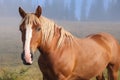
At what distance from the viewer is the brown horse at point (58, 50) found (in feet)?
14.6

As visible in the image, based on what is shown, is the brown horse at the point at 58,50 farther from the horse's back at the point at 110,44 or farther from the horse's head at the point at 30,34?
the horse's back at the point at 110,44

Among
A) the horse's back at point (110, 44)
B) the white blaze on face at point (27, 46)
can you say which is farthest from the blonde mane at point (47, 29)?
the horse's back at point (110, 44)

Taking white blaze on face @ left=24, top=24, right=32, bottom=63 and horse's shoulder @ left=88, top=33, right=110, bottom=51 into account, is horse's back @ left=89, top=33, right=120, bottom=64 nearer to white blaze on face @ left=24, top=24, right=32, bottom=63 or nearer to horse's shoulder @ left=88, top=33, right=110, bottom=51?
horse's shoulder @ left=88, top=33, right=110, bottom=51

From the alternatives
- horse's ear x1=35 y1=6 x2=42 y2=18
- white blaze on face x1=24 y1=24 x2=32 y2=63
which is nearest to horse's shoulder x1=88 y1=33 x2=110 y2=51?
horse's ear x1=35 y1=6 x2=42 y2=18

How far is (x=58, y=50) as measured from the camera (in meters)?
4.94

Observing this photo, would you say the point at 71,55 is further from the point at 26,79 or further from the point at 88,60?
the point at 26,79

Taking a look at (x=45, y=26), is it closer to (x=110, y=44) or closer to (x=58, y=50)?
(x=58, y=50)

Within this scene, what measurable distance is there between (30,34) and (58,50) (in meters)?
0.69

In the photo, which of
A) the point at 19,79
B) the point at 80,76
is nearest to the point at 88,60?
the point at 80,76

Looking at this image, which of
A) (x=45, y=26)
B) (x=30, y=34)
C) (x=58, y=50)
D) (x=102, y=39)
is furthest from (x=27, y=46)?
(x=102, y=39)

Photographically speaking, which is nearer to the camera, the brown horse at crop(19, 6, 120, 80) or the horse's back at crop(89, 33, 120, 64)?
the brown horse at crop(19, 6, 120, 80)

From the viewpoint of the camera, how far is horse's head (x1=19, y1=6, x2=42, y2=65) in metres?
4.36

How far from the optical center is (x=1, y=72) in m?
8.18

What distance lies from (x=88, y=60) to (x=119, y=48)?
135 cm
